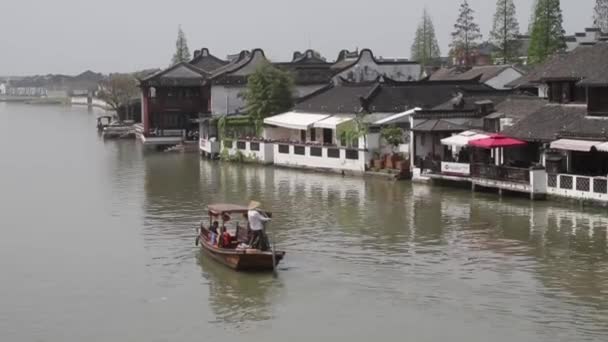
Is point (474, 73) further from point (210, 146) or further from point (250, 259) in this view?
point (250, 259)

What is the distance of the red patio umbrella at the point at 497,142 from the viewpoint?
34.3m

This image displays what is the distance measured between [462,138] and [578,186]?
629 centimetres

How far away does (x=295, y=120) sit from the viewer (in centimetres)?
5044

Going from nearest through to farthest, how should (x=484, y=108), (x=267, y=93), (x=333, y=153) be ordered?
(x=484, y=108) < (x=333, y=153) < (x=267, y=93)

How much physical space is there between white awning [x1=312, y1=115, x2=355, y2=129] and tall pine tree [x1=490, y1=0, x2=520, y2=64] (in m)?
30.6

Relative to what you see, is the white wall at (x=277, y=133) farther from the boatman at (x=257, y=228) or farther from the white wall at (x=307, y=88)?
the boatman at (x=257, y=228)

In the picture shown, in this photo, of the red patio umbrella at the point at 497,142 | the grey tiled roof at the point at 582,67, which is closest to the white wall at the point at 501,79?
the grey tiled roof at the point at 582,67

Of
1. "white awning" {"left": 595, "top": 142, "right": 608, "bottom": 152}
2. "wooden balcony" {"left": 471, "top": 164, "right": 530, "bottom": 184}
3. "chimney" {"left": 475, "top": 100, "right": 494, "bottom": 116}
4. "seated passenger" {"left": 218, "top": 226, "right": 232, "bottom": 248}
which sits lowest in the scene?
"seated passenger" {"left": 218, "top": 226, "right": 232, "bottom": 248}

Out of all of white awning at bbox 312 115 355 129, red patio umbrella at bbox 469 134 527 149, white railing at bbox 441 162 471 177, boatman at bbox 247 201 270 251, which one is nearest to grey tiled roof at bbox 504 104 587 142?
red patio umbrella at bbox 469 134 527 149

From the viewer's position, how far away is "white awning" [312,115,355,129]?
46.2 m

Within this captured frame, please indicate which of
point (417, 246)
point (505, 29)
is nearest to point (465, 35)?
point (505, 29)

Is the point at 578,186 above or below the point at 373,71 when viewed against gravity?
below

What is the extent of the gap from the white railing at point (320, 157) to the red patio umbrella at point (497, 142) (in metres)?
8.33

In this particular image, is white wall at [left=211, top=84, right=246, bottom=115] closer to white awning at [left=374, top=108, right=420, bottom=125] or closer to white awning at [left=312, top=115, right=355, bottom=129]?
white awning at [left=312, top=115, right=355, bottom=129]
